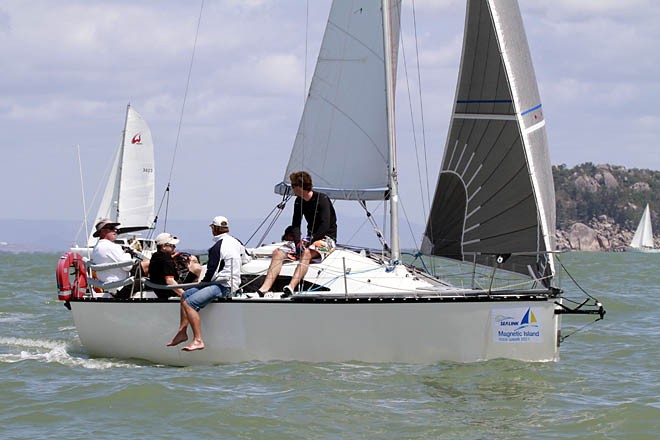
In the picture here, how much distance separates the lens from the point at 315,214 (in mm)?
10070

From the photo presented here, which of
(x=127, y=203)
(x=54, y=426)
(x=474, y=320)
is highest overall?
(x=127, y=203)

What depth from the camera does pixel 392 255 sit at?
10.3m

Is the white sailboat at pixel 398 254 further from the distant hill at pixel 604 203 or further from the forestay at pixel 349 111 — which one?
the distant hill at pixel 604 203

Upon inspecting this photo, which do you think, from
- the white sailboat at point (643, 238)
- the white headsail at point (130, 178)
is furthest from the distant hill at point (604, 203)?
the white headsail at point (130, 178)

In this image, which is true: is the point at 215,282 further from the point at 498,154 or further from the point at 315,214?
the point at 498,154

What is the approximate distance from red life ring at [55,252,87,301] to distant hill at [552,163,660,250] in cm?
12472

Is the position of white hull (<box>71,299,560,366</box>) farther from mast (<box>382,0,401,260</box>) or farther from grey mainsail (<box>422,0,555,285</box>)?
mast (<box>382,0,401,260</box>)

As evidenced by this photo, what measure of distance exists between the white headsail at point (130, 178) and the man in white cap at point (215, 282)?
19749mm

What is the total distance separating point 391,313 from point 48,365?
3.62 m

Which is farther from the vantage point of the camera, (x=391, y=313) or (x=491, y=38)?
(x=491, y=38)

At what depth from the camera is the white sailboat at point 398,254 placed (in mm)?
8898

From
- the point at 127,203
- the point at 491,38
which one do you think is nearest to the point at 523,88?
the point at 491,38

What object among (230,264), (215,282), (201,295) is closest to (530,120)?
(230,264)

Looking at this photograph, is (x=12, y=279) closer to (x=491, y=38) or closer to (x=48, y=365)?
(x=48, y=365)
